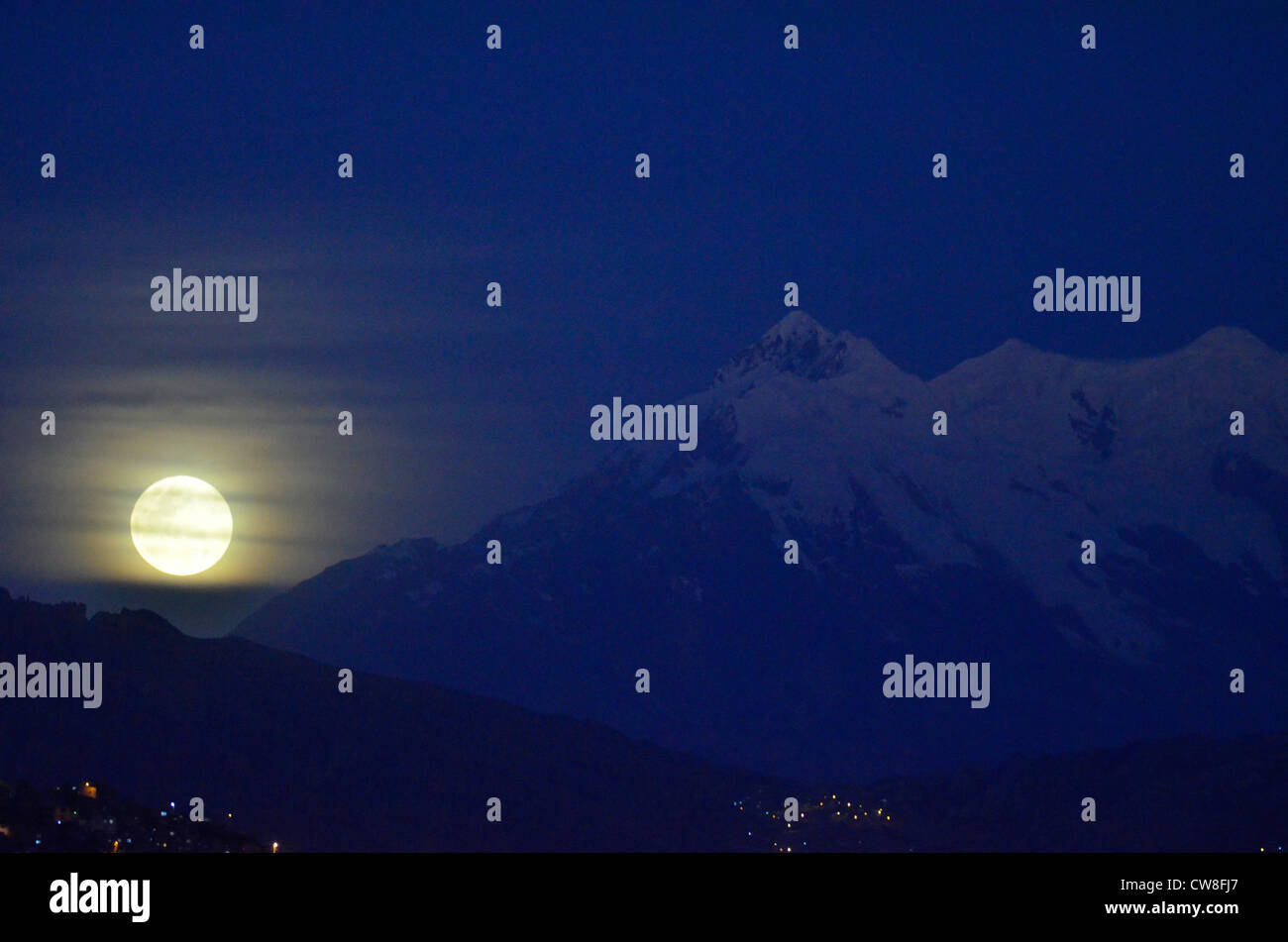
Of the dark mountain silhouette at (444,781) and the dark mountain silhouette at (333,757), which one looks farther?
the dark mountain silhouette at (333,757)

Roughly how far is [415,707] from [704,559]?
54854 mm

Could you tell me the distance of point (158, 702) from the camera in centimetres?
11862

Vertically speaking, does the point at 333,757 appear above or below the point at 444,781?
above

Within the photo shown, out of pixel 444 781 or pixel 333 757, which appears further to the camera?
pixel 333 757

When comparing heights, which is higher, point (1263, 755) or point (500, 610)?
point (500, 610)

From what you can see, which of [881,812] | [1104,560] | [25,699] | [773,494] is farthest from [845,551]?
[25,699]

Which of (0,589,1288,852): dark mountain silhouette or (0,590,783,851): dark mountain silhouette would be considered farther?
(0,590,783,851): dark mountain silhouette

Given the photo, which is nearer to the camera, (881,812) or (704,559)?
(881,812)

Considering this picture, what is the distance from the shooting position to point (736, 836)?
96.2 metres

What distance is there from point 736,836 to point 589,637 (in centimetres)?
1688
